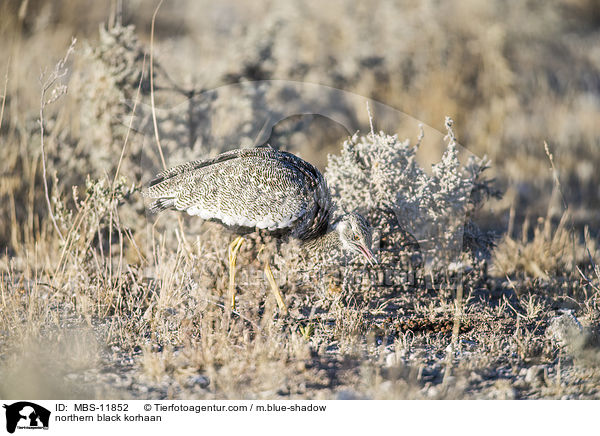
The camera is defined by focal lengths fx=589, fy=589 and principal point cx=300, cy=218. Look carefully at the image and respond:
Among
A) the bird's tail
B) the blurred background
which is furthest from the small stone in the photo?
the blurred background

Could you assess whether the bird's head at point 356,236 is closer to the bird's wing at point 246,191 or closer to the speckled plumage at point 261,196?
the speckled plumage at point 261,196

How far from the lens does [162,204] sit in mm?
3527

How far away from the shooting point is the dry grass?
2996mm

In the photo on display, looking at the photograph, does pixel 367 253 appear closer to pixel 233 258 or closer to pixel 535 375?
pixel 233 258

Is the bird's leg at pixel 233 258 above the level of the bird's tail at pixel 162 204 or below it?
below

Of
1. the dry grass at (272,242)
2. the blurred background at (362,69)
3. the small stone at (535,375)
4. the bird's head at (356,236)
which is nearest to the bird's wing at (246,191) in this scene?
the bird's head at (356,236)

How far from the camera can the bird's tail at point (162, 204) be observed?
3488 millimetres

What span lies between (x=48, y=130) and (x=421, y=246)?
3.17 meters

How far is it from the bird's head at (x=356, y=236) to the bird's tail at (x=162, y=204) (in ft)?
3.37

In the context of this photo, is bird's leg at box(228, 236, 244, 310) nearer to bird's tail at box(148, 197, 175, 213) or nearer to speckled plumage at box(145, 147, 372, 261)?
speckled plumage at box(145, 147, 372, 261)

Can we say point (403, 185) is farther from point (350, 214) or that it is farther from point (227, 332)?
point (227, 332)

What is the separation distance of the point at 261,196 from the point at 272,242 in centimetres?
44
